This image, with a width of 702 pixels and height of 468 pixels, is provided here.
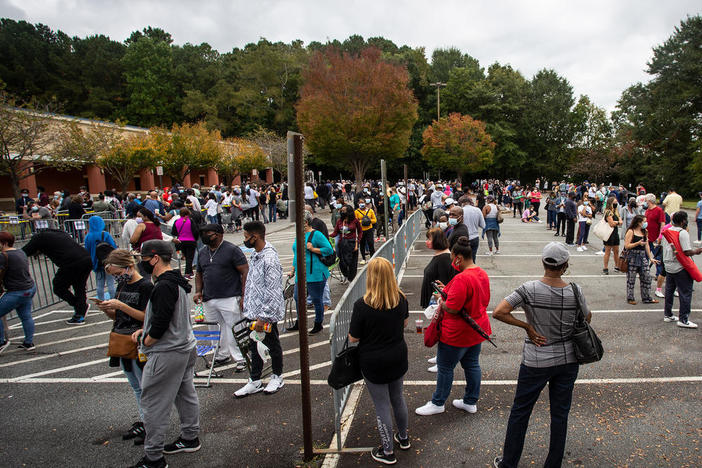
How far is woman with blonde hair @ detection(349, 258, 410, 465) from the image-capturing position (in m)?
3.50

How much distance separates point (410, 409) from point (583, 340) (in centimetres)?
212

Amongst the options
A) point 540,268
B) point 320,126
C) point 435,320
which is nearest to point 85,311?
point 435,320

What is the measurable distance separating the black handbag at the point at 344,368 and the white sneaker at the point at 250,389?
6.19 feet

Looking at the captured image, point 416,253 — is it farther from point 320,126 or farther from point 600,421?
point 320,126

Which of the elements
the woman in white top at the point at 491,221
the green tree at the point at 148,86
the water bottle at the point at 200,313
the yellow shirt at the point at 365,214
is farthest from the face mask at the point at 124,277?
the green tree at the point at 148,86

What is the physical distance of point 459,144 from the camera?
126 ft

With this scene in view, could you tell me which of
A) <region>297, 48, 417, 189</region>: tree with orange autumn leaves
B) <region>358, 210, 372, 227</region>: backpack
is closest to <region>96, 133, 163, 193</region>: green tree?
<region>297, 48, 417, 189</region>: tree with orange autumn leaves

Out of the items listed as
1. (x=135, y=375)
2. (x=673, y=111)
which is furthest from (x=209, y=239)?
(x=673, y=111)

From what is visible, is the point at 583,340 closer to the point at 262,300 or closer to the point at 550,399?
the point at 550,399

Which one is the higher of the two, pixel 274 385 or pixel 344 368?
pixel 344 368

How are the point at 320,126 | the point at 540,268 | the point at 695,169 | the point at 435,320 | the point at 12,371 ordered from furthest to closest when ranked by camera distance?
1. the point at 695,169
2. the point at 320,126
3. the point at 540,268
4. the point at 12,371
5. the point at 435,320

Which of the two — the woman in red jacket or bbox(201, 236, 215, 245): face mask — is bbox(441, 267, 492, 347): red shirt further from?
bbox(201, 236, 215, 245): face mask

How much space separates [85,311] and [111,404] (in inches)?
147

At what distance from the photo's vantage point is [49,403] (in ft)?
16.9
